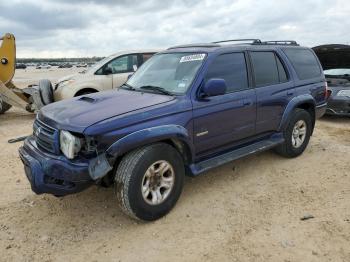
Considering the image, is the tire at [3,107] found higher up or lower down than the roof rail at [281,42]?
lower down

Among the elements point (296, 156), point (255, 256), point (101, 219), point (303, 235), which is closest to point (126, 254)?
point (101, 219)

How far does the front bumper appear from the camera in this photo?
11.5ft

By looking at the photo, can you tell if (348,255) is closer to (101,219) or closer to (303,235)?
(303,235)

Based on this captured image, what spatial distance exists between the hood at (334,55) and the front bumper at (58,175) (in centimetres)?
982

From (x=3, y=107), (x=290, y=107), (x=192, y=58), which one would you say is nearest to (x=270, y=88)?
(x=290, y=107)

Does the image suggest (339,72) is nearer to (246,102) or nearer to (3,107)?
(246,102)

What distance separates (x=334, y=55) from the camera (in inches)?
455

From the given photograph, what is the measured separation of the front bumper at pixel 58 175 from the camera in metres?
3.50

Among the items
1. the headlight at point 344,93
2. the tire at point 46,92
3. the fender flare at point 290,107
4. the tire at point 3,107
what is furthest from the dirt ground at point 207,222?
the tire at point 3,107

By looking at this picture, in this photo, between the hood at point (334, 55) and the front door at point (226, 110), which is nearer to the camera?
the front door at point (226, 110)

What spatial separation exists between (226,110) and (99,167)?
6.13ft

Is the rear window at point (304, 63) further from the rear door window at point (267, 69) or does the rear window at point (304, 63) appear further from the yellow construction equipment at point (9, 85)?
the yellow construction equipment at point (9, 85)

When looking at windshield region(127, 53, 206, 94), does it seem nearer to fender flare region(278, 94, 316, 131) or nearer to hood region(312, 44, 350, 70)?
fender flare region(278, 94, 316, 131)

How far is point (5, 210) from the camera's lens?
14.2 ft
